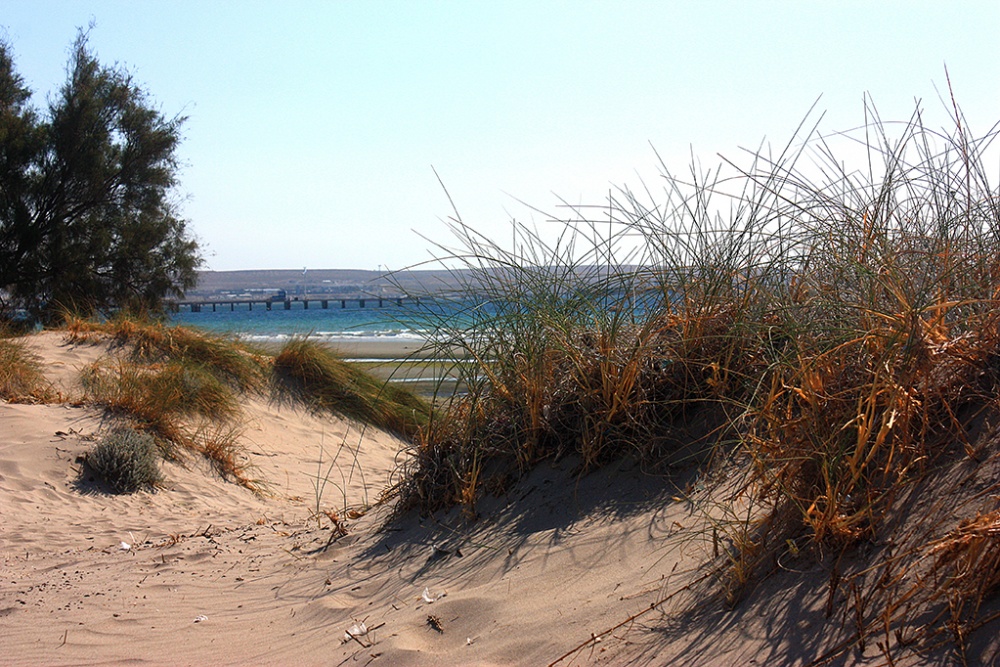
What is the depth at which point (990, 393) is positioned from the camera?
109 inches

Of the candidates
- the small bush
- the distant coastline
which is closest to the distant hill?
the distant coastline

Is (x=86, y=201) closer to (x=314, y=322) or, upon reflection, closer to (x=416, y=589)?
(x=416, y=589)

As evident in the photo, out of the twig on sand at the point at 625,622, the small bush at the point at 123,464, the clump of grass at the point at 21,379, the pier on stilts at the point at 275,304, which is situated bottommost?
the small bush at the point at 123,464

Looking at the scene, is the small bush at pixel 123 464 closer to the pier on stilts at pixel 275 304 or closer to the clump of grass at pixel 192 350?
the clump of grass at pixel 192 350

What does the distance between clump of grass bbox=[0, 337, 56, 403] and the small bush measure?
173cm

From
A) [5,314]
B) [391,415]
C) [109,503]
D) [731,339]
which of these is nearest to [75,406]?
[109,503]

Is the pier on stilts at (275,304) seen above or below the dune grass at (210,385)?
above

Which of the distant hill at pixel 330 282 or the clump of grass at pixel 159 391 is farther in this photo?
the clump of grass at pixel 159 391

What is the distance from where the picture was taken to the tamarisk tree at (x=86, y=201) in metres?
15.7

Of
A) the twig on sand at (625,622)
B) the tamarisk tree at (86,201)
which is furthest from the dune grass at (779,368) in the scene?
the tamarisk tree at (86,201)

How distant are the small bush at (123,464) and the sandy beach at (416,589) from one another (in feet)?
2.69

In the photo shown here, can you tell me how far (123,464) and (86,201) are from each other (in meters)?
11.5

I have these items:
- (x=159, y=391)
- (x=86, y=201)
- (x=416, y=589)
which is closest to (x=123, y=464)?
(x=159, y=391)

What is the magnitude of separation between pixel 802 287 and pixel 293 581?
108 inches
